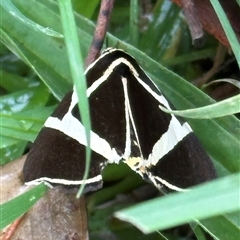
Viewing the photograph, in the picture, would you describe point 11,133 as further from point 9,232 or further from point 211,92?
point 211,92

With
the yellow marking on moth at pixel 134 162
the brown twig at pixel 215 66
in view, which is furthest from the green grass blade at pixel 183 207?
the brown twig at pixel 215 66

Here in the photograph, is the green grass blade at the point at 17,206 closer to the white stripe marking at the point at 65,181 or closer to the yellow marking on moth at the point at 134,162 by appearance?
the white stripe marking at the point at 65,181

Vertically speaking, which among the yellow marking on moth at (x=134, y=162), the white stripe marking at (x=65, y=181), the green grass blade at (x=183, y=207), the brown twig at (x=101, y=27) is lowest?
the white stripe marking at (x=65, y=181)

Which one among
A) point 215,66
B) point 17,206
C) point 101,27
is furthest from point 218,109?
point 215,66

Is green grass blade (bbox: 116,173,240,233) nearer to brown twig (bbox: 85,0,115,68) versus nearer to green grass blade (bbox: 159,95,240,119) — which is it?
green grass blade (bbox: 159,95,240,119)

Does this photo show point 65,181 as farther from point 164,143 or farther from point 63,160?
point 164,143

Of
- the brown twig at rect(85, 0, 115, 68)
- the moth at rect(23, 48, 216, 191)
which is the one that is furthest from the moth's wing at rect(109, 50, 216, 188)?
the brown twig at rect(85, 0, 115, 68)

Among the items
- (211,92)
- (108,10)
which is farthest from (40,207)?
(211,92)
